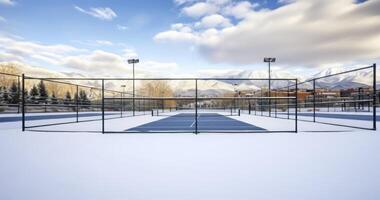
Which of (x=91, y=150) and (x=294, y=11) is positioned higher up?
(x=294, y=11)

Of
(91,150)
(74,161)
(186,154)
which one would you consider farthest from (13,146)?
(186,154)

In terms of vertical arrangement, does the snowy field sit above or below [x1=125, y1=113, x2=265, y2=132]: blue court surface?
above

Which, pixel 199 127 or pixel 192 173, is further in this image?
pixel 199 127

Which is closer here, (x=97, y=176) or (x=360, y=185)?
(x=360, y=185)

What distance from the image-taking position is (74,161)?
3414 mm

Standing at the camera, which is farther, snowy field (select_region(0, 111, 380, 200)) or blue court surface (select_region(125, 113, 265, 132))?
blue court surface (select_region(125, 113, 265, 132))

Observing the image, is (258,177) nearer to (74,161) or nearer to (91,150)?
(74,161)

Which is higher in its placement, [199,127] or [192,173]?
[192,173]

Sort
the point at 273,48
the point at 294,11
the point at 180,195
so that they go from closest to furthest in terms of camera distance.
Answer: the point at 180,195, the point at 294,11, the point at 273,48

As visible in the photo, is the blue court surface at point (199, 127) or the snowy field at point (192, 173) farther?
the blue court surface at point (199, 127)

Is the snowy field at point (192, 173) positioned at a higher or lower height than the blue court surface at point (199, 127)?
higher

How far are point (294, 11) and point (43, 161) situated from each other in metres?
19.9

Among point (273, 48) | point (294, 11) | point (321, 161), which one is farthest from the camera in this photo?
point (273, 48)

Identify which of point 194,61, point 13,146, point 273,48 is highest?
point 273,48
